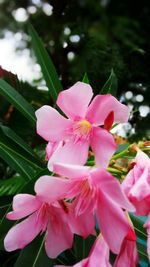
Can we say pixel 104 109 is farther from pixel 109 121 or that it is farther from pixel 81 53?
pixel 81 53

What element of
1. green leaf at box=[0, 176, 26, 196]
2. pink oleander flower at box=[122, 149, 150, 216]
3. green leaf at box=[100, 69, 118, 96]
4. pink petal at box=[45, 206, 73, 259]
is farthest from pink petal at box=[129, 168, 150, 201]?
green leaf at box=[0, 176, 26, 196]

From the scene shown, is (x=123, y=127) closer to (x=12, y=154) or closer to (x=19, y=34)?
(x=19, y=34)

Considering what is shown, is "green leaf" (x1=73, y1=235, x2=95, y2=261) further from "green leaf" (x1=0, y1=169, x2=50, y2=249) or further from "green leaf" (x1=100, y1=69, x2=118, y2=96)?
"green leaf" (x1=100, y1=69, x2=118, y2=96)

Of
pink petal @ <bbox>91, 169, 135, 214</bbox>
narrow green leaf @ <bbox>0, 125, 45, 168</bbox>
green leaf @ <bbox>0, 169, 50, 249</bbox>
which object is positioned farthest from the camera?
narrow green leaf @ <bbox>0, 125, 45, 168</bbox>

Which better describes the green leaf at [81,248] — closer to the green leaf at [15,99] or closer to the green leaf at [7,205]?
the green leaf at [7,205]

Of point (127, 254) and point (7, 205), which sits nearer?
point (127, 254)

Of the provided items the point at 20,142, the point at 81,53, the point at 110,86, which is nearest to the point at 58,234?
the point at 20,142

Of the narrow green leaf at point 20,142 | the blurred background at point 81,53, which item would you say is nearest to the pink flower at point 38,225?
the narrow green leaf at point 20,142
